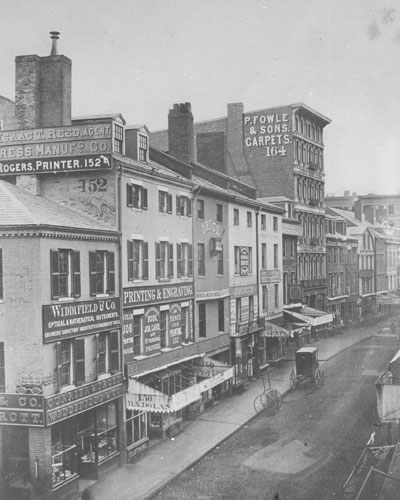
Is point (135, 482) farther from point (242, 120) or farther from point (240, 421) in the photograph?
point (242, 120)

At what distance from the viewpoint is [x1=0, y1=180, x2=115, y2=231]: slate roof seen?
69.9 feet

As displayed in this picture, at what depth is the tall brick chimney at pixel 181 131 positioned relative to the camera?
36531 millimetres

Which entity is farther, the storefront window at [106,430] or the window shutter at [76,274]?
the storefront window at [106,430]

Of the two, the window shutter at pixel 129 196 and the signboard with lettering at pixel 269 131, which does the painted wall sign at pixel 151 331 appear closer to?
the window shutter at pixel 129 196

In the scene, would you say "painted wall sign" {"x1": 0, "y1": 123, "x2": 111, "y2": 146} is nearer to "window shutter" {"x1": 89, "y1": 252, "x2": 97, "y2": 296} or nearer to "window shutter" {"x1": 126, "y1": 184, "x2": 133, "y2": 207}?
"window shutter" {"x1": 126, "y1": 184, "x2": 133, "y2": 207}

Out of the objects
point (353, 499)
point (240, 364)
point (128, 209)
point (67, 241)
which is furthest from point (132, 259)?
point (240, 364)

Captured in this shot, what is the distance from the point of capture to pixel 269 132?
2248 inches

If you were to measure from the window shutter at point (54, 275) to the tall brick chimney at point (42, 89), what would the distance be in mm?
6999

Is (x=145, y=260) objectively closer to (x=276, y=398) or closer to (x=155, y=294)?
(x=155, y=294)

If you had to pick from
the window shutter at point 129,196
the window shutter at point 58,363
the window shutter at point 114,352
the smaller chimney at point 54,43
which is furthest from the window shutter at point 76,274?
the smaller chimney at point 54,43

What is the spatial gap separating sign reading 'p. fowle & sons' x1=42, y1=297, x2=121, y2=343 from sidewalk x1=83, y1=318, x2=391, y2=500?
18.3 feet

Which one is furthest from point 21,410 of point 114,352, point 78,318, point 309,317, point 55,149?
point 309,317

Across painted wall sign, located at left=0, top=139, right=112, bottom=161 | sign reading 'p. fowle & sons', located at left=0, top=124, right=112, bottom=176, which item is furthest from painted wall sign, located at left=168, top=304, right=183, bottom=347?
painted wall sign, located at left=0, top=139, right=112, bottom=161

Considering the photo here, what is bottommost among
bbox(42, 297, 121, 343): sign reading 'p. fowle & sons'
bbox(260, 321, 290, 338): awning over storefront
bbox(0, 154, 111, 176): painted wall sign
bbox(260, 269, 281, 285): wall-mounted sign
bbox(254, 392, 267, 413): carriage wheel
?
bbox(254, 392, 267, 413): carriage wheel
